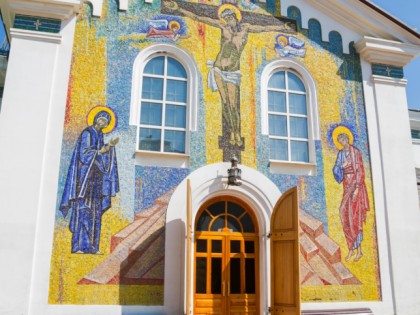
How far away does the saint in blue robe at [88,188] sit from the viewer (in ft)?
29.2

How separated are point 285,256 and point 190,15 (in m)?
5.36

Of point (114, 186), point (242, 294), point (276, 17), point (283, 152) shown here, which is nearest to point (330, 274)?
point (242, 294)

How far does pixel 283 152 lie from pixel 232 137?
45.6 inches

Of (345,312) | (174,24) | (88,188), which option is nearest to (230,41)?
(174,24)

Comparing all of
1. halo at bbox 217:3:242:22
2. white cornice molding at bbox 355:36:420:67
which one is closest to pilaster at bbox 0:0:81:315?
halo at bbox 217:3:242:22

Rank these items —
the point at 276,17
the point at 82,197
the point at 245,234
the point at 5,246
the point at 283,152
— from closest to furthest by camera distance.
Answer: the point at 5,246
the point at 82,197
the point at 245,234
the point at 283,152
the point at 276,17

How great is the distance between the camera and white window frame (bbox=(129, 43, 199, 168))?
9617 millimetres

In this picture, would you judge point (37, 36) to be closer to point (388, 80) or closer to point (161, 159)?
point (161, 159)

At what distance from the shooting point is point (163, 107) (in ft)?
32.9

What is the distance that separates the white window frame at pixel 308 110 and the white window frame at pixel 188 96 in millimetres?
1477

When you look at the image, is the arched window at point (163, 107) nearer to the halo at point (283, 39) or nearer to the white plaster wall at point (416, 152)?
the halo at point (283, 39)

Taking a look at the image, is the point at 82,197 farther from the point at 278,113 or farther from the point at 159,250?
the point at 278,113

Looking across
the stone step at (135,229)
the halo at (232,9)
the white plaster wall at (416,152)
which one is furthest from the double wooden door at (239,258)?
the white plaster wall at (416,152)

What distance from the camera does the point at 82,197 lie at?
907 cm
